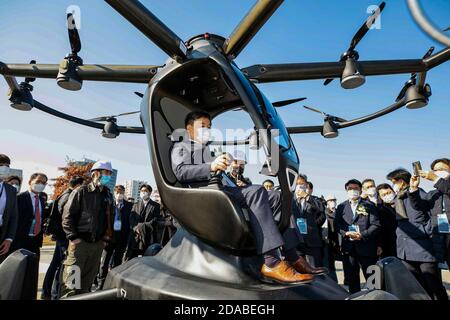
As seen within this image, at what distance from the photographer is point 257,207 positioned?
194cm

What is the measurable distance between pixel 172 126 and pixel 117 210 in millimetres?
4751

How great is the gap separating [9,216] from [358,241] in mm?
5335

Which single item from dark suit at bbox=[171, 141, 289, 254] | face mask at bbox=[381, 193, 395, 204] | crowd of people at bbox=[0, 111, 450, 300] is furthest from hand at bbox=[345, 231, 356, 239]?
dark suit at bbox=[171, 141, 289, 254]

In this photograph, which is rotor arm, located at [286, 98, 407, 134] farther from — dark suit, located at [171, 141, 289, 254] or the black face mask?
dark suit, located at [171, 141, 289, 254]

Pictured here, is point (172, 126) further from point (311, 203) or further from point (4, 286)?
point (311, 203)

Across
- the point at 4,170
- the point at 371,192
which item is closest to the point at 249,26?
the point at 4,170

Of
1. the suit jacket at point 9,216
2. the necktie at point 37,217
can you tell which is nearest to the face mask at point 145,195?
the necktie at point 37,217

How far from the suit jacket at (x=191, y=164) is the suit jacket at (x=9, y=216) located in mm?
2970

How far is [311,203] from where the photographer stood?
18.4 ft

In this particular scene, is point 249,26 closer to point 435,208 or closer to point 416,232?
point 416,232

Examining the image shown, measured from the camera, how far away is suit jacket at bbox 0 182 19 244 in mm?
3713

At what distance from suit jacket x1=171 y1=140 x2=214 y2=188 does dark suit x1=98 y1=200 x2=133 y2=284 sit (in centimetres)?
471
